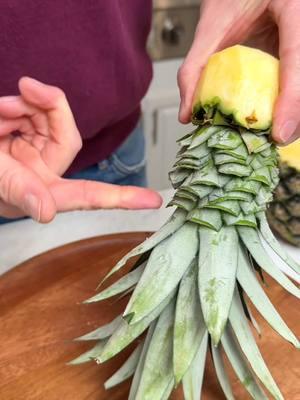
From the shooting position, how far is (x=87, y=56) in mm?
972

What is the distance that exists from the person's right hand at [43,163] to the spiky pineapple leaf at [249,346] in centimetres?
17

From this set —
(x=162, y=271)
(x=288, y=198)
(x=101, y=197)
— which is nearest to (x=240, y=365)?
(x=162, y=271)

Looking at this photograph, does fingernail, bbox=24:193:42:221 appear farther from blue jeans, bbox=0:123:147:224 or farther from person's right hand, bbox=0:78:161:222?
blue jeans, bbox=0:123:147:224

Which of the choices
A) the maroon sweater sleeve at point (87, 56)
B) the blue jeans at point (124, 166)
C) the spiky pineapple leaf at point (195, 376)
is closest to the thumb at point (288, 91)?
the spiky pineapple leaf at point (195, 376)

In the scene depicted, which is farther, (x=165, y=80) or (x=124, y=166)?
(x=165, y=80)

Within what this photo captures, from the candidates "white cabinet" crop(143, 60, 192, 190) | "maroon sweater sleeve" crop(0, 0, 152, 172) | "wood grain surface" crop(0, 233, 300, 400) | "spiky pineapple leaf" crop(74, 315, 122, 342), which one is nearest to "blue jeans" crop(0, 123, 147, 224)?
"maroon sweater sleeve" crop(0, 0, 152, 172)

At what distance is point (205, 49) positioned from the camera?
808mm

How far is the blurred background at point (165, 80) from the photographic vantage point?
6.21 feet

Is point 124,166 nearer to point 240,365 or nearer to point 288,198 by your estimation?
point 288,198

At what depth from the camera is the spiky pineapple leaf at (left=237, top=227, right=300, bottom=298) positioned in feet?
2.00

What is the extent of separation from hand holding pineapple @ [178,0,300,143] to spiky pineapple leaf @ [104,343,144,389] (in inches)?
10.7

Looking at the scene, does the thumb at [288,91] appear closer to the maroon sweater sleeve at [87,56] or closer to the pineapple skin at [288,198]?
the pineapple skin at [288,198]

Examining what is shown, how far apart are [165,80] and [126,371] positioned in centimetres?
137

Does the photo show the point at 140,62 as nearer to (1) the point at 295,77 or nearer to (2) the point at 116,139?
(2) the point at 116,139
